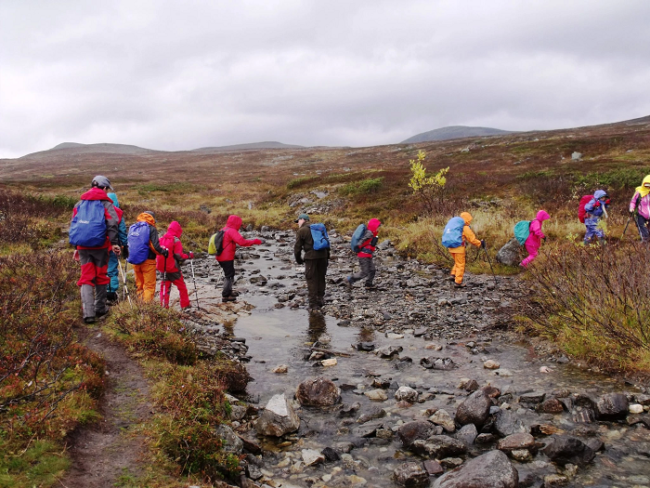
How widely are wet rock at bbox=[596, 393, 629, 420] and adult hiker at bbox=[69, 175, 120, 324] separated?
328 inches

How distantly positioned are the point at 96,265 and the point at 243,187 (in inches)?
1658

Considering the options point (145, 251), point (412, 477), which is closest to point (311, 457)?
point (412, 477)

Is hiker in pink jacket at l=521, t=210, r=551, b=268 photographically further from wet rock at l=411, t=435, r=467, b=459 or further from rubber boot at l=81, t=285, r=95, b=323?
rubber boot at l=81, t=285, r=95, b=323

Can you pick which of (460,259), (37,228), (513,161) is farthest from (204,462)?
(513,161)

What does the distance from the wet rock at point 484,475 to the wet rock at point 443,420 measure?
943mm

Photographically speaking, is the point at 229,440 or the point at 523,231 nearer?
the point at 229,440

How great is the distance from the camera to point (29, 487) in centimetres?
362

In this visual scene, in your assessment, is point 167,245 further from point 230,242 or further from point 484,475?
point 484,475

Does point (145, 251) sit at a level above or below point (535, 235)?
above

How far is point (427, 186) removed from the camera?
27.2 m

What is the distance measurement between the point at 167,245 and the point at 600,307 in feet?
28.8

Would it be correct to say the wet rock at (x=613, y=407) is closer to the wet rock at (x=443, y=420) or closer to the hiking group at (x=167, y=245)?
the wet rock at (x=443, y=420)

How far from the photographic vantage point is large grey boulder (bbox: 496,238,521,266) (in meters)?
14.4

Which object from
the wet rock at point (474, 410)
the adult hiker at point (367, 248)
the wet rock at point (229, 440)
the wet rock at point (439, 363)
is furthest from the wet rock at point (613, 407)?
the adult hiker at point (367, 248)
